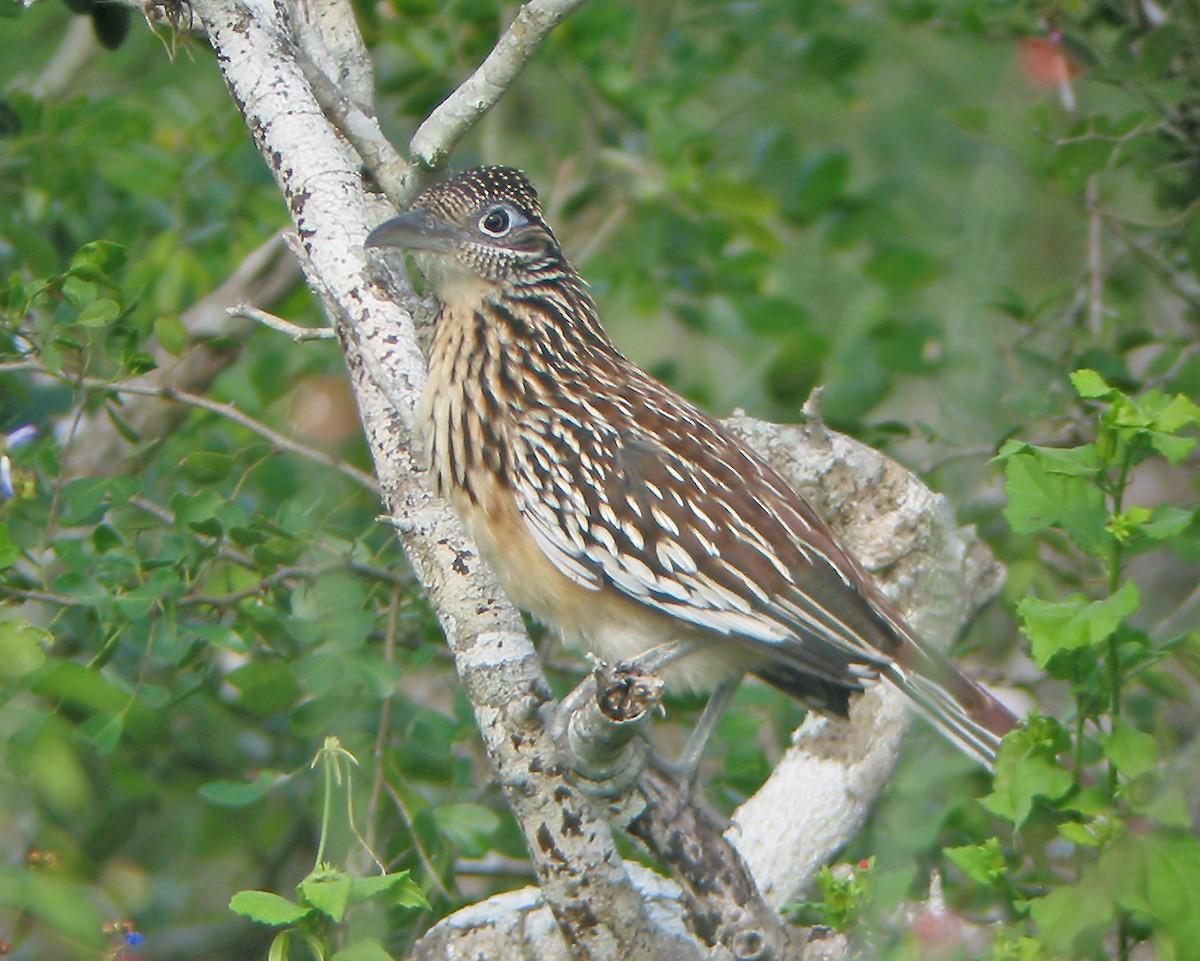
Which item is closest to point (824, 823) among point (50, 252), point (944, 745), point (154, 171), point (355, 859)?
point (944, 745)

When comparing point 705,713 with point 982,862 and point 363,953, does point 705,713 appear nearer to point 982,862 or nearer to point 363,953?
point 982,862

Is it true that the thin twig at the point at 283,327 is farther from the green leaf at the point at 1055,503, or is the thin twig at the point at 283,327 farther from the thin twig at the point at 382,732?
the green leaf at the point at 1055,503

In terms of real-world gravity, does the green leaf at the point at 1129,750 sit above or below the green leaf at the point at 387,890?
below

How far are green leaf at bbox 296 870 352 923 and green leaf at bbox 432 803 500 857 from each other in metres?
1.21

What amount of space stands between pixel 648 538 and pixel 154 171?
2.50m

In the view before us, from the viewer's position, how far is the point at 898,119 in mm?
7496

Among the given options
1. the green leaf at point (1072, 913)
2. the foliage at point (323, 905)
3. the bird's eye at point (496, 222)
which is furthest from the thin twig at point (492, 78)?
the green leaf at point (1072, 913)

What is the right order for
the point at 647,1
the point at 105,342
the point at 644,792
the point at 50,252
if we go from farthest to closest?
the point at 647,1
the point at 50,252
the point at 105,342
the point at 644,792

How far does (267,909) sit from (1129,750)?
148 centimetres

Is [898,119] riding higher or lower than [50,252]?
lower

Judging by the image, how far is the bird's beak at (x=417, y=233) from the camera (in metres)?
3.68

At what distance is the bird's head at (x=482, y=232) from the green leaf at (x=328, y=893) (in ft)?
5.74

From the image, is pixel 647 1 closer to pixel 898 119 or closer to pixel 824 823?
pixel 898 119

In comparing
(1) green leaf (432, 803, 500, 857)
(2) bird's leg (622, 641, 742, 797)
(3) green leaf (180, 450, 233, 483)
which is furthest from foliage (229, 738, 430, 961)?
(3) green leaf (180, 450, 233, 483)
